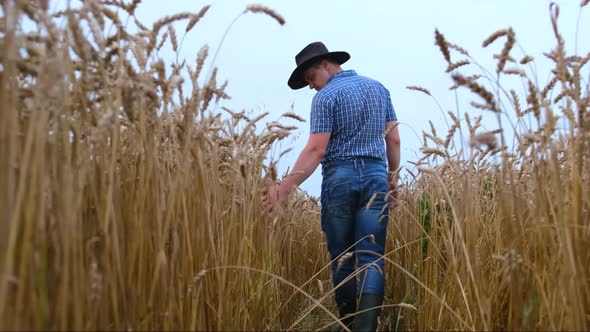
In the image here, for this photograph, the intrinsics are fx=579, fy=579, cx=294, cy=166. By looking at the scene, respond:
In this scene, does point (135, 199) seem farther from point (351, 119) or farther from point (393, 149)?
point (393, 149)

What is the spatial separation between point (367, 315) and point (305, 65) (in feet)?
5.23

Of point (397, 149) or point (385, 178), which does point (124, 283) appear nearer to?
point (385, 178)

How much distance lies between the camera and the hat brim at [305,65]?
3.64m

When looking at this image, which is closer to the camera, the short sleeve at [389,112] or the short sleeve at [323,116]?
the short sleeve at [323,116]

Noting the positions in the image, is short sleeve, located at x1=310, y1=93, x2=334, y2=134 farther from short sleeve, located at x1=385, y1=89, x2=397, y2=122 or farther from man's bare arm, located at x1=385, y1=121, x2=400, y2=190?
man's bare arm, located at x1=385, y1=121, x2=400, y2=190

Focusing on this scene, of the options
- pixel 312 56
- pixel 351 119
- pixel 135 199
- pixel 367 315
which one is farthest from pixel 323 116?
pixel 135 199

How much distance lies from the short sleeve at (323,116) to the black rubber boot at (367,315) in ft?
3.11

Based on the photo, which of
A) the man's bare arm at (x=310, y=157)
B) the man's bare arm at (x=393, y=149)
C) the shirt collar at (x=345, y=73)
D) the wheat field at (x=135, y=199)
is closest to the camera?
the wheat field at (x=135, y=199)

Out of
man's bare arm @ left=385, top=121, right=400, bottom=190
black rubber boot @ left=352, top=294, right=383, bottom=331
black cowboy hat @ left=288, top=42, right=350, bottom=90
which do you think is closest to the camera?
black rubber boot @ left=352, top=294, right=383, bottom=331

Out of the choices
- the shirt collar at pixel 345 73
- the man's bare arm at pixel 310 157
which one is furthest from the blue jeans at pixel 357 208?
the shirt collar at pixel 345 73

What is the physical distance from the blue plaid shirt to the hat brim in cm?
32

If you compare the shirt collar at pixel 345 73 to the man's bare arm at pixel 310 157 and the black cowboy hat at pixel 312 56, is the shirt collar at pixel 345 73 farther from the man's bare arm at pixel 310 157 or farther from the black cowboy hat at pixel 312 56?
the man's bare arm at pixel 310 157

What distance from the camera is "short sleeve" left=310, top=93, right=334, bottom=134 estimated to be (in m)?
3.26

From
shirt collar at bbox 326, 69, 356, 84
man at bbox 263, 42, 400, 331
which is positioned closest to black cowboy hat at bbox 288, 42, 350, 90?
shirt collar at bbox 326, 69, 356, 84
